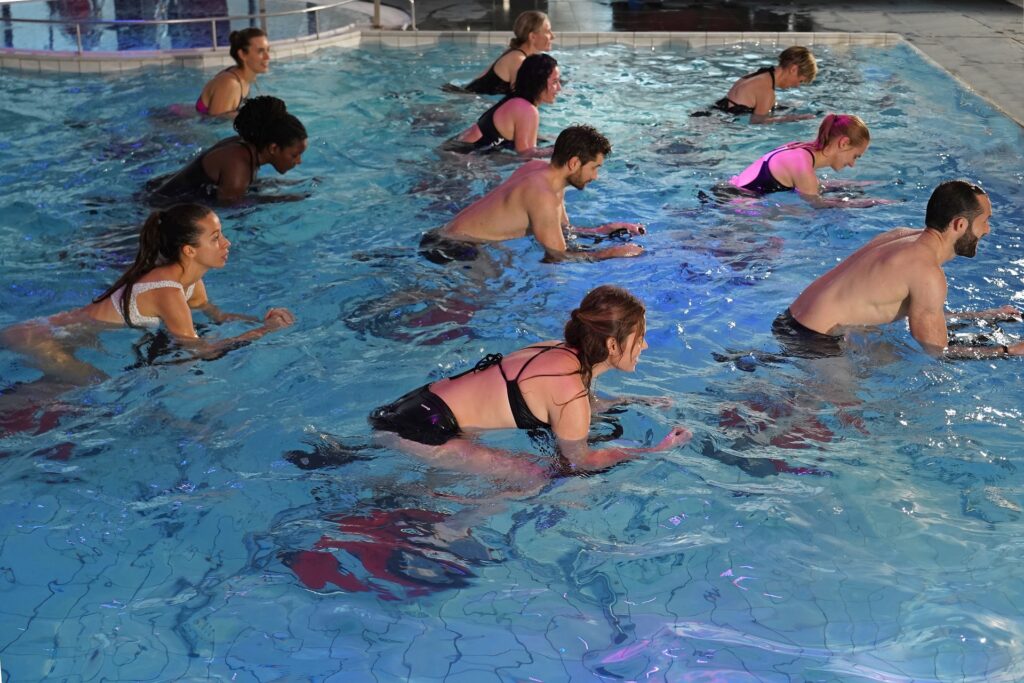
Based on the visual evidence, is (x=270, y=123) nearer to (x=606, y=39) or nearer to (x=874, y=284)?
(x=874, y=284)

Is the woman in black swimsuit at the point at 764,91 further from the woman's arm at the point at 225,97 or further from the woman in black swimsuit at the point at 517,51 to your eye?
the woman's arm at the point at 225,97

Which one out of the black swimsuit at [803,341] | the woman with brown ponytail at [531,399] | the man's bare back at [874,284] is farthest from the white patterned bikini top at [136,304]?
the man's bare back at [874,284]

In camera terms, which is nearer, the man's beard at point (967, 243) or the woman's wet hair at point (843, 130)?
the man's beard at point (967, 243)

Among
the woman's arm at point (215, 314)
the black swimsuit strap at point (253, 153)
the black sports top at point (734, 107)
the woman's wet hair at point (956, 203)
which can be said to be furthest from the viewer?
the black sports top at point (734, 107)

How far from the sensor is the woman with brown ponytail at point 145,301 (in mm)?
5379

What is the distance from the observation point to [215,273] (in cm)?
711

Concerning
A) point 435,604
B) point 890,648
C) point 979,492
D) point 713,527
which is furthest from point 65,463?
point 979,492

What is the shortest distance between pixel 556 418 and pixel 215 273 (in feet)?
11.6

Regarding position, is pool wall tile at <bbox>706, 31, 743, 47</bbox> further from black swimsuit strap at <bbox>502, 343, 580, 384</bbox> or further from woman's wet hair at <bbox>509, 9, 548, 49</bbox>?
→ black swimsuit strap at <bbox>502, 343, 580, 384</bbox>

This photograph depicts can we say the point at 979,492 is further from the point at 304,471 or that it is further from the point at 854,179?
the point at 854,179

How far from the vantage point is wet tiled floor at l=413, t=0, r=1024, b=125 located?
1391 cm

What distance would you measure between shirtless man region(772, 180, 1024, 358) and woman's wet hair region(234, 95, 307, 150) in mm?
3454

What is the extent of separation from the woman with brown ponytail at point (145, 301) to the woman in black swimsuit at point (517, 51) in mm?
4957

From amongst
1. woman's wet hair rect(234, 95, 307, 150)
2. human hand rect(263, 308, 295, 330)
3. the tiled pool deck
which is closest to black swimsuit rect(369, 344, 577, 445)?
human hand rect(263, 308, 295, 330)
